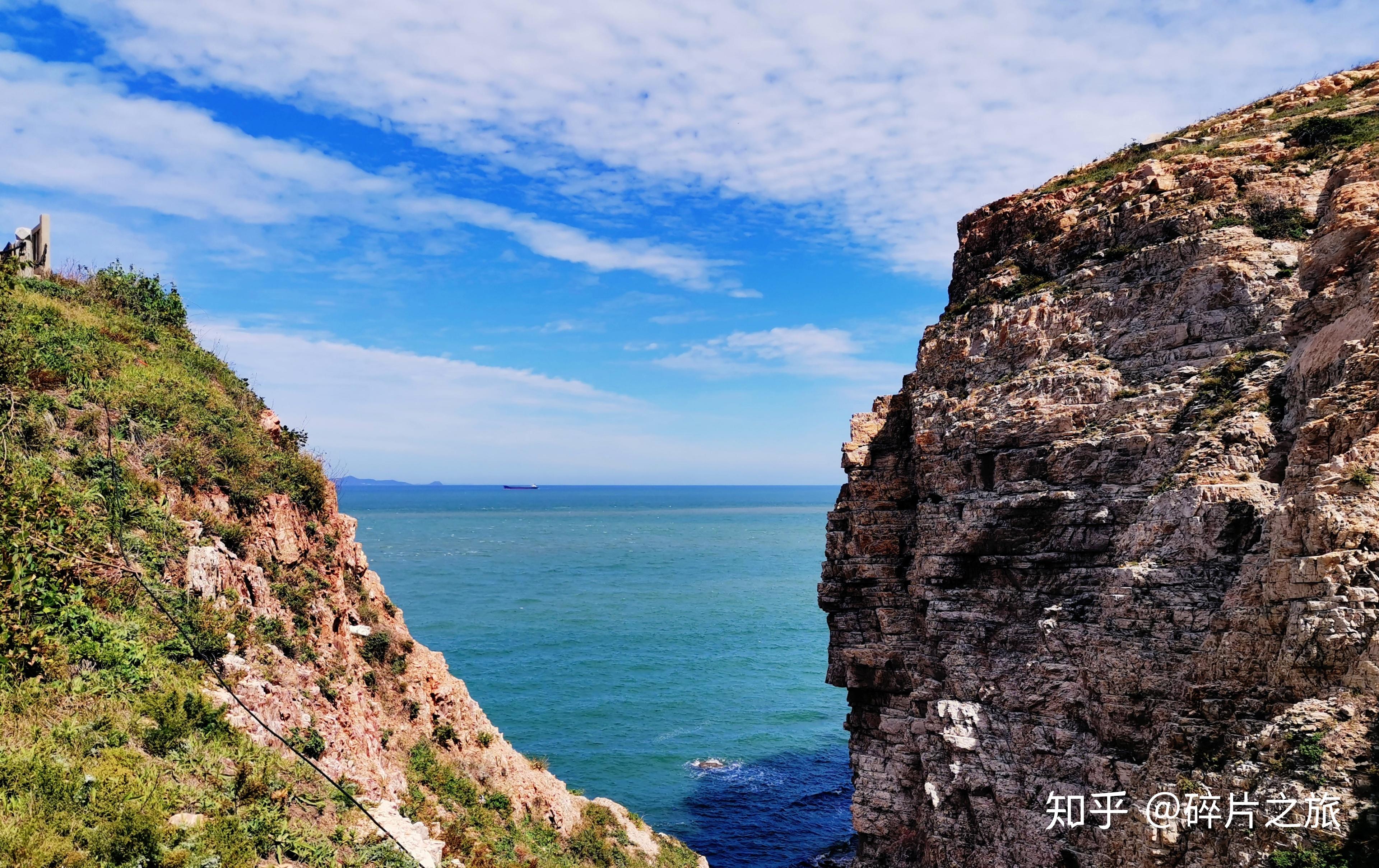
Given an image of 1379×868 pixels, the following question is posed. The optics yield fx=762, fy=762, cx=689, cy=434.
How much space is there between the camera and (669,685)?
188 ft

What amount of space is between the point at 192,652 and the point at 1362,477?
74.6ft

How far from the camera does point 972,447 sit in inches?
Result: 961

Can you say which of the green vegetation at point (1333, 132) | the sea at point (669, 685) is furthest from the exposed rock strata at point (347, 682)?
the green vegetation at point (1333, 132)

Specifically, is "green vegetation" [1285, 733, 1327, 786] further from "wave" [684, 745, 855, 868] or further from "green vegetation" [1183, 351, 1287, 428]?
"wave" [684, 745, 855, 868]

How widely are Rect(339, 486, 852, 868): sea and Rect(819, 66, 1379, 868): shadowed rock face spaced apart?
A: 15343mm

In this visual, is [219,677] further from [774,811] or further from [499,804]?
[774,811]

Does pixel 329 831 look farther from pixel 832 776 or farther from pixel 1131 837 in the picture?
pixel 832 776

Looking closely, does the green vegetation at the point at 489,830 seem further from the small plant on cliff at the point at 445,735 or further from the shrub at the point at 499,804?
the small plant on cliff at the point at 445,735

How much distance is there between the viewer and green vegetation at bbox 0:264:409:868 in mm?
9539

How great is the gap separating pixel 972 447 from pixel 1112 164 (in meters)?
12.2

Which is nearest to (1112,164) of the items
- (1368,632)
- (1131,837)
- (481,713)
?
(1368,632)

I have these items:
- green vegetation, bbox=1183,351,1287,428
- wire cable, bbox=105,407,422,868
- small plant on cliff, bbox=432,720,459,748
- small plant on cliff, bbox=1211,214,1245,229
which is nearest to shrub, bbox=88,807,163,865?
wire cable, bbox=105,407,422,868

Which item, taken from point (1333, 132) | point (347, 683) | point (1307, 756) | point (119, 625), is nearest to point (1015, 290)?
point (1333, 132)

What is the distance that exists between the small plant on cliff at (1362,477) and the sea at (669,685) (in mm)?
26932
